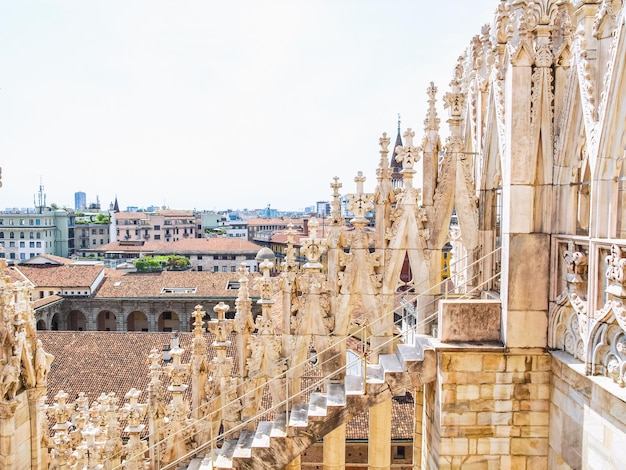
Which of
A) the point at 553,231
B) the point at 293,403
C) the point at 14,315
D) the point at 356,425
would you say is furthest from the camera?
the point at 356,425

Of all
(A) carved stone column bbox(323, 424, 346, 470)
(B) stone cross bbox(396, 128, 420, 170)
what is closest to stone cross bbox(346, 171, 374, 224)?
(B) stone cross bbox(396, 128, 420, 170)

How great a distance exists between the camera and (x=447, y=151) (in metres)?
11.2

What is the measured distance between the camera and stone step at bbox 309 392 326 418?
9.10 m

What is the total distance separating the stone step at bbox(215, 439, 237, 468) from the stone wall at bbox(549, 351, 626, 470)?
5.21 m

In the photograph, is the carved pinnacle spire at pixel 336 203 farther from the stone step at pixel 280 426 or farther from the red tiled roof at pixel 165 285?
the red tiled roof at pixel 165 285

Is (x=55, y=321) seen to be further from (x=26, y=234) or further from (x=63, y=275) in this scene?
(x=26, y=234)

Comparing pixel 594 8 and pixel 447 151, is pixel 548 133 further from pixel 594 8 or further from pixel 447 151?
pixel 447 151

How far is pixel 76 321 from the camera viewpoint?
69438 mm

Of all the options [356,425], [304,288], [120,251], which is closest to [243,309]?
[304,288]

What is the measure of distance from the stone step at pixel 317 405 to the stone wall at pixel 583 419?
3514mm

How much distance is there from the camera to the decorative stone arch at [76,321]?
225 feet

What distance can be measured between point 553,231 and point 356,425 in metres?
20.6

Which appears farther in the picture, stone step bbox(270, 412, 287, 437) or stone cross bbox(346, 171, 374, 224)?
stone cross bbox(346, 171, 374, 224)

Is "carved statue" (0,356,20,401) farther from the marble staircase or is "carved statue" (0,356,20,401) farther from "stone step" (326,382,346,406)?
"stone step" (326,382,346,406)
